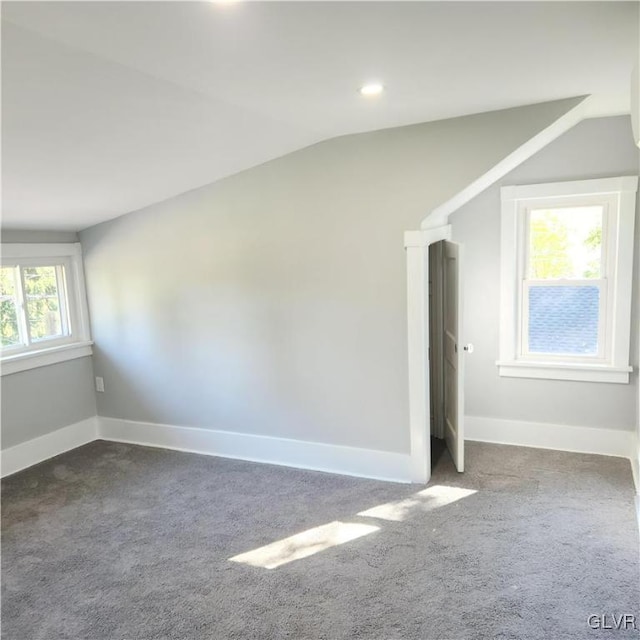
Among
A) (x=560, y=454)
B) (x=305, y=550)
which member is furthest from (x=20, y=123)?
(x=560, y=454)

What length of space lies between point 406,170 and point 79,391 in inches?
126

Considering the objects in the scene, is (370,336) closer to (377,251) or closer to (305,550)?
(377,251)

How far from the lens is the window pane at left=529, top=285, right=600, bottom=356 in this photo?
3.77 meters

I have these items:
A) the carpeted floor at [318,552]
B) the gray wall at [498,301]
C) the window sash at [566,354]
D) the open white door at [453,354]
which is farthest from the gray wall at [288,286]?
the window sash at [566,354]

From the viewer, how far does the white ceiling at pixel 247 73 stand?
1631 mm

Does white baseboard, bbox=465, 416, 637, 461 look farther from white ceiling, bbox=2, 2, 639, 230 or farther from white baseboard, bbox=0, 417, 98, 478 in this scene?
white baseboard, bbox=0, 417, 98, 478

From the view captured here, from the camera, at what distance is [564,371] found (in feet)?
12.5

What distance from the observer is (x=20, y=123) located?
2.14 meters

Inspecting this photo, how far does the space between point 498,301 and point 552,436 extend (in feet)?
3.63

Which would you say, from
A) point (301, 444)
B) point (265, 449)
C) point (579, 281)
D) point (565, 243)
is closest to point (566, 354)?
point (579, 281)

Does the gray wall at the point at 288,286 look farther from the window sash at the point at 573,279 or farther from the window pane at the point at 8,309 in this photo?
the window sash at the point at 573,279

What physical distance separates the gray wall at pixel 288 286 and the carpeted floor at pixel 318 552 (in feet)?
1.77

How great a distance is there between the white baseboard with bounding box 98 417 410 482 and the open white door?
0.43m

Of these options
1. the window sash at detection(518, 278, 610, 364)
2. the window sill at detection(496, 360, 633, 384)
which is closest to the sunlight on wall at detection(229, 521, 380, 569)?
the window sill at detection(496, 360, 633, 384)
